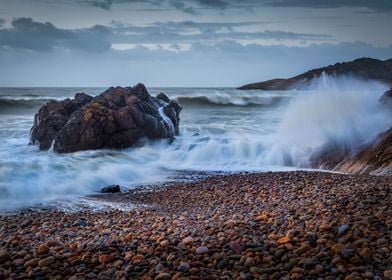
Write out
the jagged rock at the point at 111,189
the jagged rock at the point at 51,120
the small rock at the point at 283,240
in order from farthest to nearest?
1. the jagged rock at the point at 51,120
2. the jagged rock at the point at 111,189
3. the small rock at the point at 283,240

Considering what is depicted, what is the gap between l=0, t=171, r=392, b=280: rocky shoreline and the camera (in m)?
3.64

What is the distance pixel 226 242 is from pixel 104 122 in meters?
10.2

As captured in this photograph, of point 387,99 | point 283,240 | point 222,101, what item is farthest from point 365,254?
point 222,101

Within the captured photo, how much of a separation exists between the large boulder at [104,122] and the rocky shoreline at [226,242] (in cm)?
708

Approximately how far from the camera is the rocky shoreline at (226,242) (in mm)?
3643

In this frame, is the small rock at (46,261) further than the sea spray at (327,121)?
No

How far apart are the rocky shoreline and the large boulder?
708 cm

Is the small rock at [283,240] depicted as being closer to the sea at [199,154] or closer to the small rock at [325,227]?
the small rock at [325,227]

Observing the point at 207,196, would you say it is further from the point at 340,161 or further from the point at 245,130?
the point at 245,130

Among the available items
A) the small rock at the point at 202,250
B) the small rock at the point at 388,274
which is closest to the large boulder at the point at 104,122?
the small rock at the point at 202,250

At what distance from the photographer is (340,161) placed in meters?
10.6

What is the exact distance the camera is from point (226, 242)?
4160mm

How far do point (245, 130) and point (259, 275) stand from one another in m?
15.2

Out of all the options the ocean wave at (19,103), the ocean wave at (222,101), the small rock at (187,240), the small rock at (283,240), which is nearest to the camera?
the small rock at (283,240)
